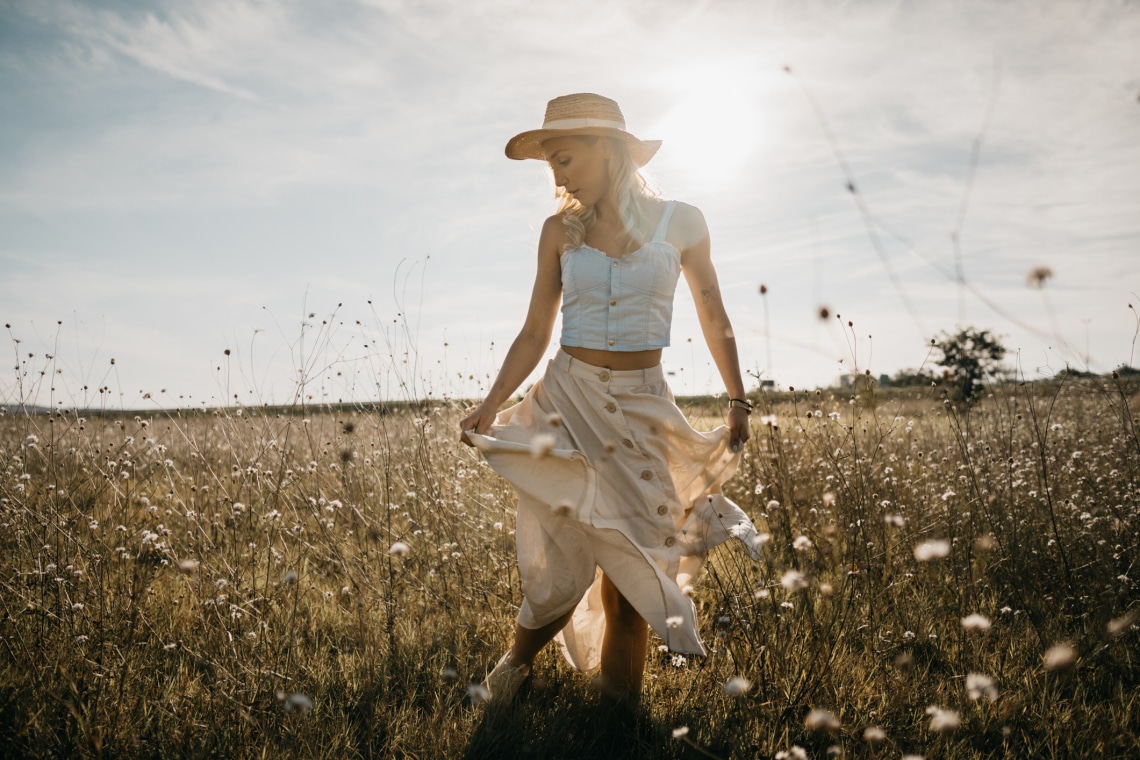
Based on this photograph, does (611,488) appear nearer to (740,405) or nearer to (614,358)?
(614,358)

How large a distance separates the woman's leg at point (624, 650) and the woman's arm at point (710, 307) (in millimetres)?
722

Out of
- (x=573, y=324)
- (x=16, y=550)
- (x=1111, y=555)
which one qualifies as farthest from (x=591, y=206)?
(x=16, y=550)

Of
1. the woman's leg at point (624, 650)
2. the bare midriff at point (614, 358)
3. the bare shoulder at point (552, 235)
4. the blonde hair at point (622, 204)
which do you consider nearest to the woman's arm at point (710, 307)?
the blonde hair at point (622, 204)

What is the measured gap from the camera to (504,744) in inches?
85.8

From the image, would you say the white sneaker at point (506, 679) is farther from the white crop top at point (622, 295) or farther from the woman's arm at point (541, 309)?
the white crop top at point (622, 295)

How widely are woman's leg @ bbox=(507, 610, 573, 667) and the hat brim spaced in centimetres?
177

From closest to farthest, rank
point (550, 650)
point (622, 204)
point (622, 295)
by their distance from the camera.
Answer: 1. point (622, 295)
2. point (622, 204)
3. point (550, 650)

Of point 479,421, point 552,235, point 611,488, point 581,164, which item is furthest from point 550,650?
point 581,164

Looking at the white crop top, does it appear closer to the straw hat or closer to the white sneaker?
the straw hat

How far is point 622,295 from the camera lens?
2432 mm

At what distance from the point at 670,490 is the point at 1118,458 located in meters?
4.31

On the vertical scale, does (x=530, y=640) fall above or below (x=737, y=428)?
below

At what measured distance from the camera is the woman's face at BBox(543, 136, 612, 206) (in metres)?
2.52

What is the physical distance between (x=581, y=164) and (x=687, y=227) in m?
0.46
